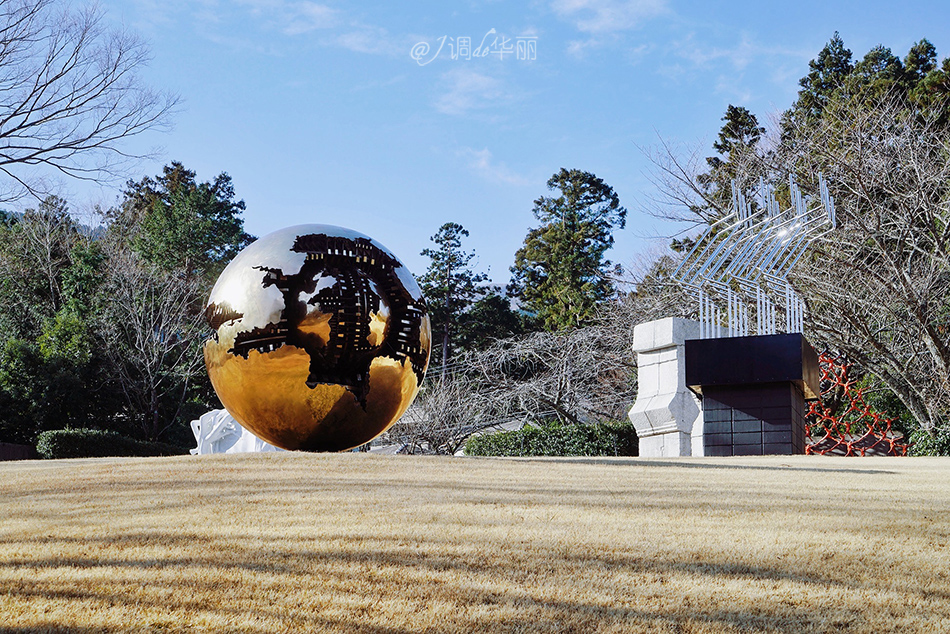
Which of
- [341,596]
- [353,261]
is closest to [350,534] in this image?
[341,596]

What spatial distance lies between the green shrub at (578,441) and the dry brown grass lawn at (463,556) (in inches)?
434

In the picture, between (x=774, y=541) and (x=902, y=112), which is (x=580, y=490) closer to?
(x=774, y=541)

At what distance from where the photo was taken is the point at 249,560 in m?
4.88

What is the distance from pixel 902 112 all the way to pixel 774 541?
2231cm

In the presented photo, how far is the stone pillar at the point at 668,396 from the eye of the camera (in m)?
16.6

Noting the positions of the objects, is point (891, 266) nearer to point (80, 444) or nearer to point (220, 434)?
point (220, 434)

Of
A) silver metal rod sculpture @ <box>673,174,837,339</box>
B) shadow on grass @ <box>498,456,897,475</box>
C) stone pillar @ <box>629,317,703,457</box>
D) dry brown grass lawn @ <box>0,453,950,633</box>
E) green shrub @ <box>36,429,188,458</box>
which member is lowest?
green shrub @ <box>36,429,188,458</box>

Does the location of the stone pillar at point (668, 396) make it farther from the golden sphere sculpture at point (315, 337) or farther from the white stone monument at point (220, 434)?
the golden sphere sculpture at point (315, 337)

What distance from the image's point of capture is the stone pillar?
16578 millimetres

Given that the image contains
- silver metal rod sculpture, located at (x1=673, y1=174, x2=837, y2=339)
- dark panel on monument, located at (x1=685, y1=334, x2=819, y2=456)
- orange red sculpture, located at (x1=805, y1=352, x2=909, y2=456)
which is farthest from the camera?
orange red sculpture, located at (x1=805, y1=352, x2=909, y2=456)

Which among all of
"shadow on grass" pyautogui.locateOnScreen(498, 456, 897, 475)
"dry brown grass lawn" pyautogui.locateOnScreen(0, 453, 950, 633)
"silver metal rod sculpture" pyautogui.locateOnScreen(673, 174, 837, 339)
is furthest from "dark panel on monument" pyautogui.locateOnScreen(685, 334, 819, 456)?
"dry brown grass lawn" pyautogui.locateOnScreen(0, 453, 950, 633)

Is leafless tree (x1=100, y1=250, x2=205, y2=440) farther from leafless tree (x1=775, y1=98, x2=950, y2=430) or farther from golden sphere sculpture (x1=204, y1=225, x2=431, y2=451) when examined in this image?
golden sphere sculpture (x1=204, y1=225, x2=431, y2=451)

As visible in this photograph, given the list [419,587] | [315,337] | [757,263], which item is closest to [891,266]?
[757,263]

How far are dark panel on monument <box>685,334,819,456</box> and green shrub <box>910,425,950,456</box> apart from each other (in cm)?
490
